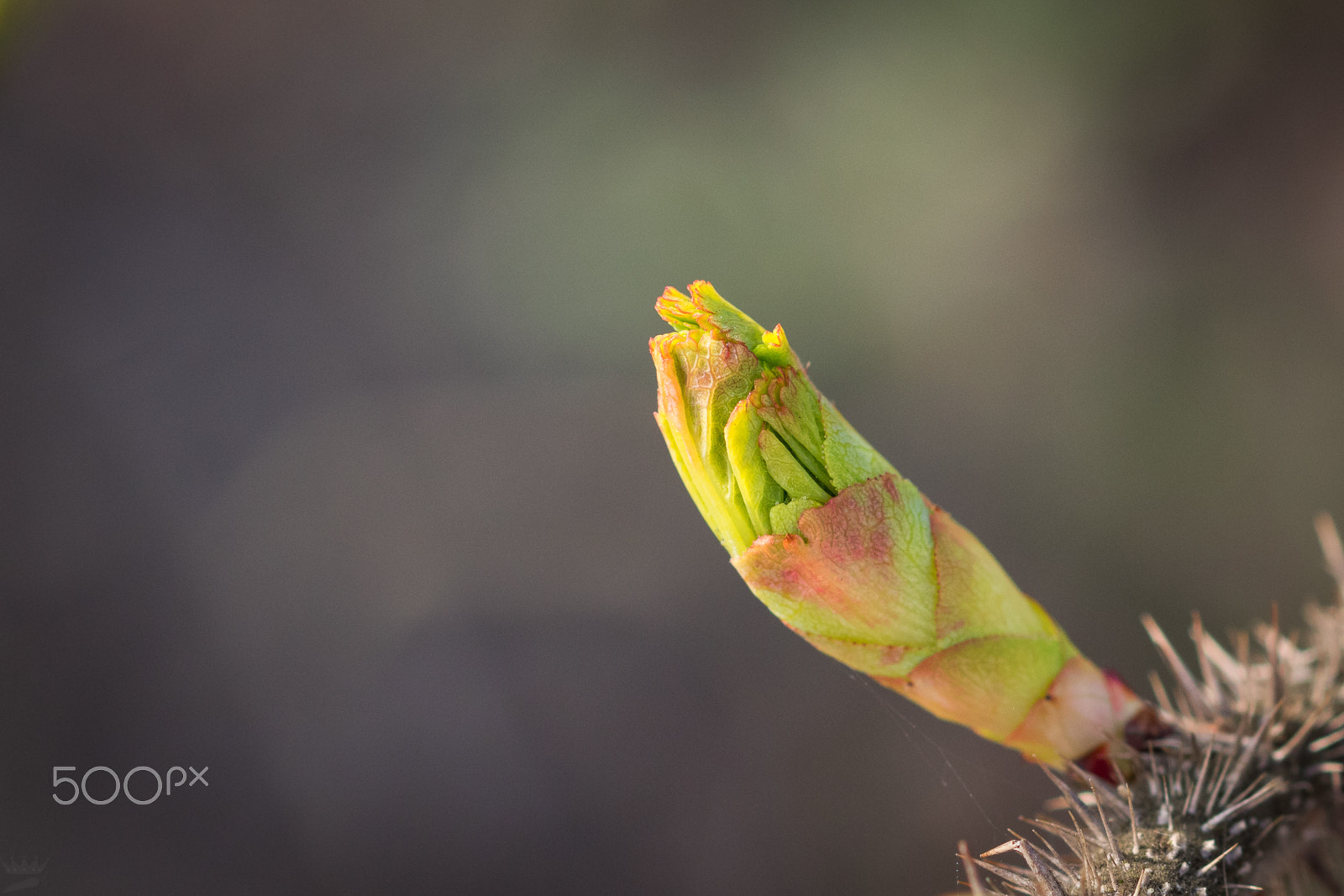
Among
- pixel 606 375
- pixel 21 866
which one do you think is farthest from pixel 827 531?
pixel 21 866

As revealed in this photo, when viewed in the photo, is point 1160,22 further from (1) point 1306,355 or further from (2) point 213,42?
(2) point 213,42

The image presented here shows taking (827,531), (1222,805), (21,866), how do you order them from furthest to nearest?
1. (21,866)
2. (1222,805)
3. (827,531)

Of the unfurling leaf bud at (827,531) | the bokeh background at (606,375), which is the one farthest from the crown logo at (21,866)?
the unfurling leaf bud at (827,531)

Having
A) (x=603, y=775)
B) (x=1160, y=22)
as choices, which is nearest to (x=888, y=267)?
(x=1160, y=22)

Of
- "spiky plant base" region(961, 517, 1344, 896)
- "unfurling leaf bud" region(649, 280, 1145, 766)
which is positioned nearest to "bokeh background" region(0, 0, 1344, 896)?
"spiky plant base" region(961, 517, 1344, 896)

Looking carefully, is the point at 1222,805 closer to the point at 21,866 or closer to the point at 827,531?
the point at 827,531

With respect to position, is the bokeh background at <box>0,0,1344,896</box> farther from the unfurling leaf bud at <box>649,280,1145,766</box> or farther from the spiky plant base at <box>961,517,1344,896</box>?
the unfurling leaf bud at <box>649,280,1145,766</box>
